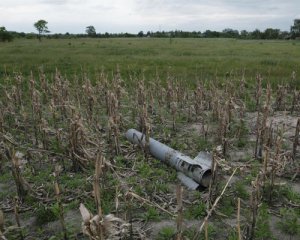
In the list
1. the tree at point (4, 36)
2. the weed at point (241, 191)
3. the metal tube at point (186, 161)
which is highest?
the tree at point (4, 36)

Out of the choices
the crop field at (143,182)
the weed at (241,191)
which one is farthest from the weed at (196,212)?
the weed at (241,191)

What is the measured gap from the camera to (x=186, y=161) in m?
5.80

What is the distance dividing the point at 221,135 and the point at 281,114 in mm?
3777

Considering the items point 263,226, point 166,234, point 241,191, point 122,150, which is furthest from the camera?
point 122,150

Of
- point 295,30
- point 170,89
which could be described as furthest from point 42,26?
point 170,89

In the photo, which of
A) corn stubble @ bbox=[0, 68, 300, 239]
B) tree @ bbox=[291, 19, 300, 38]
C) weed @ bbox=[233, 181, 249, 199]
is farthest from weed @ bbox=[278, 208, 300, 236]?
tree @ bbox=[291, 19, 300, 38]

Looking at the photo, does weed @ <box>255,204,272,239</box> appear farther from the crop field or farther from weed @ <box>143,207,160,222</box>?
weed @ <box>143,207,160,222</box>

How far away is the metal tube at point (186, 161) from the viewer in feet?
18.1

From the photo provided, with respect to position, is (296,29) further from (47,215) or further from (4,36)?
(47,215)

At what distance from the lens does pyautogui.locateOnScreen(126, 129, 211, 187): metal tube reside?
217 inches

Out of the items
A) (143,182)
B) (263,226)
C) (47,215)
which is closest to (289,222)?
(263,226)

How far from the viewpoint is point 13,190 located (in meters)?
5.89

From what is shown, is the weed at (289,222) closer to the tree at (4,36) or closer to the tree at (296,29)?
the tree at (4,36)

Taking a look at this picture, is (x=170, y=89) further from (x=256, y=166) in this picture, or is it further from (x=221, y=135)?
(x=256, y=166)
